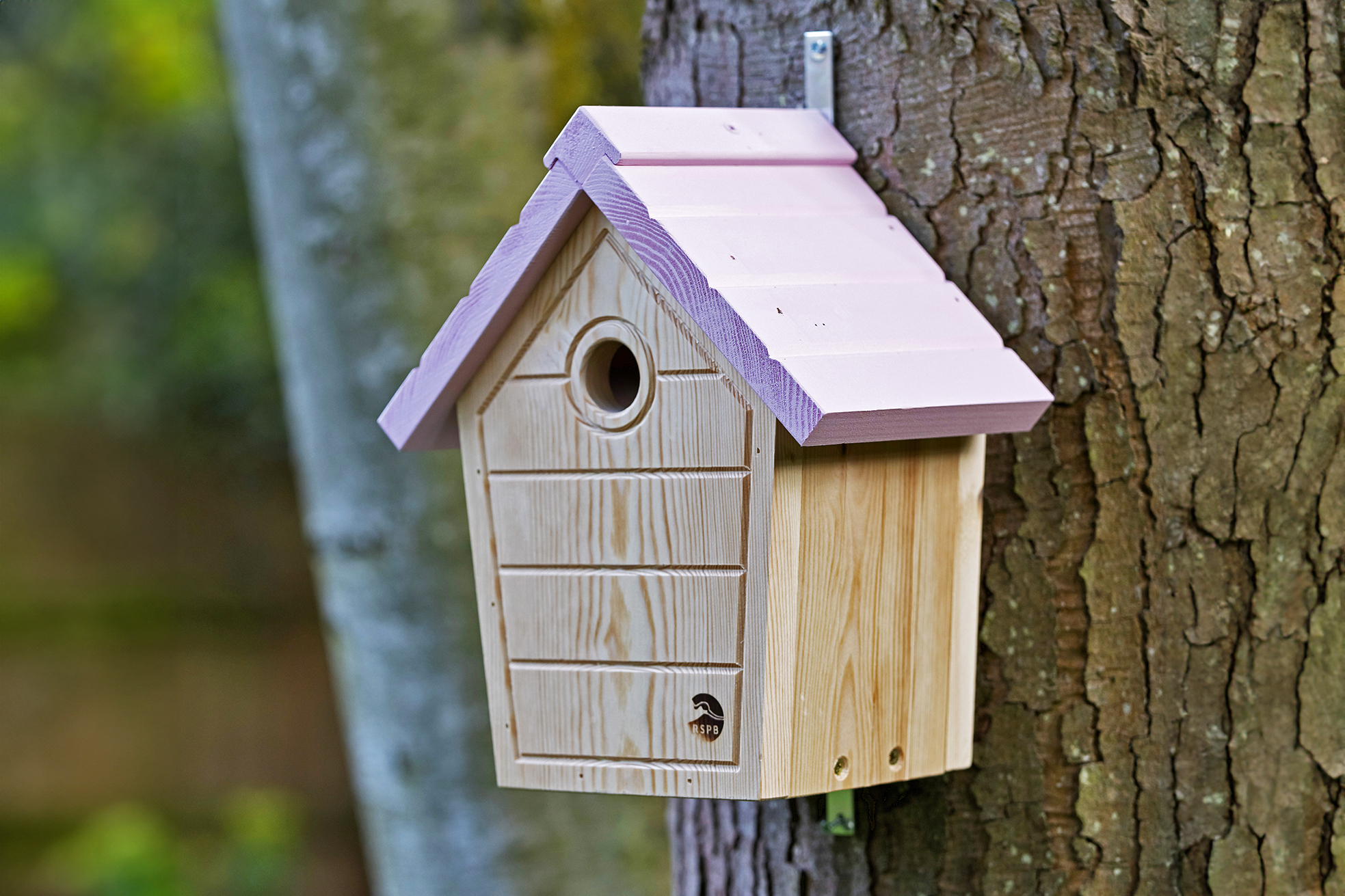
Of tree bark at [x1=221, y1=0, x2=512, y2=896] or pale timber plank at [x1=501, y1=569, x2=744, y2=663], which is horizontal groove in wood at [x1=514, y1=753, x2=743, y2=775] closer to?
pale timber plank at [x1=501, y1=569, x2=744, y2=663]

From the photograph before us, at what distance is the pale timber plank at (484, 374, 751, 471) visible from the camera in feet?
3.69

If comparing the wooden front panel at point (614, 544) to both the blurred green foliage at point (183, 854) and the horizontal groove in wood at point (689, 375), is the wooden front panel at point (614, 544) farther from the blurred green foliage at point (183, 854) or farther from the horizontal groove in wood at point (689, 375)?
the blurred green foliage at point (183, 854)

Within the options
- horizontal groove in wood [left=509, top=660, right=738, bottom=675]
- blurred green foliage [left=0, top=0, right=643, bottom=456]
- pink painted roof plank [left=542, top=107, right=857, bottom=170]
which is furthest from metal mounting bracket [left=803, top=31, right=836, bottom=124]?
blurred green foliage [left=0, top=0, right=643, bottom=456]

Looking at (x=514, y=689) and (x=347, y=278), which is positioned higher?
(x=347, y=278)

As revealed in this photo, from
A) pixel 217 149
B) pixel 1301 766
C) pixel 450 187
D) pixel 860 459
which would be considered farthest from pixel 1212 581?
pixel 217 149

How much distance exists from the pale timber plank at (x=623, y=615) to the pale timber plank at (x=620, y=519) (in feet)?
0.05

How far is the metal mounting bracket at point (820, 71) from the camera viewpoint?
4.53 ft

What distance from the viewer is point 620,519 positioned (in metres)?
1.20

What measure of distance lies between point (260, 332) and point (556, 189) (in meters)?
4.17

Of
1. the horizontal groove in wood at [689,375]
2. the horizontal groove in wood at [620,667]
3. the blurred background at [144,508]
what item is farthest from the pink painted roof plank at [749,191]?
the blurred background at [144,508]

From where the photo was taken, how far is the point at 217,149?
4.81 m

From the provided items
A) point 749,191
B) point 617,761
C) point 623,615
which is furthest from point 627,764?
point 749,191

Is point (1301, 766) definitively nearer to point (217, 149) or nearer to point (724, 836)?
point (724, 836)

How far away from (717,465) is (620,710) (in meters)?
0.26
